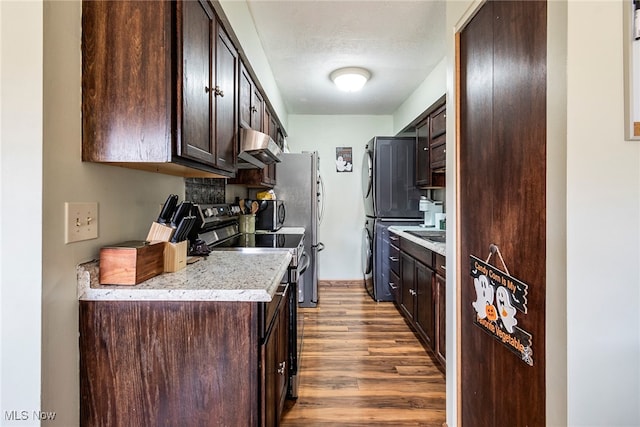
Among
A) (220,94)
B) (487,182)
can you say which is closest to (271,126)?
(220,94)

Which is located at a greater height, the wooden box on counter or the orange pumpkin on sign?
the wooden box on counter

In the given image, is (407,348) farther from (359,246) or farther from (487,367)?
(359,246)

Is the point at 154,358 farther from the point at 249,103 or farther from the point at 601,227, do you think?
the point at 249,103

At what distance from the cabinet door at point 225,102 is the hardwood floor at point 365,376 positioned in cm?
149

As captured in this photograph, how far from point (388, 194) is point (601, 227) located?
3.00 m

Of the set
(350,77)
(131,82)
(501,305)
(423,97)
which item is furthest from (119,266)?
(423,97)

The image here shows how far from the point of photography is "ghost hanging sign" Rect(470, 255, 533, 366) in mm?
1073

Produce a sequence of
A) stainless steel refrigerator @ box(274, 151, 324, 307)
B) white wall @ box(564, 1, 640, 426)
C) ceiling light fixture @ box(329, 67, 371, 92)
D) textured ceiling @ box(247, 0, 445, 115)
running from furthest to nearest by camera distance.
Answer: stainless steel refrigerator @ box(274, 151, 324, 307) → ceiling light fixture @ box(329, 67, 371, 92) → textured ceiling @ box(247, 0, 445, 115) → white wall @ box(564, 1, 640, 426)

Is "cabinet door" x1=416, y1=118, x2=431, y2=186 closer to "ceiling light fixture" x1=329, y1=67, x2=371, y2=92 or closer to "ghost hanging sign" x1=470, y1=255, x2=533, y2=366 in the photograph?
"ceiling light fixture" x1=329, y1=67, x2=371, y2=92

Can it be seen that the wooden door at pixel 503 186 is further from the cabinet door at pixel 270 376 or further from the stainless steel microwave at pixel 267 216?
the stainless steel microwave at pixel 267 216

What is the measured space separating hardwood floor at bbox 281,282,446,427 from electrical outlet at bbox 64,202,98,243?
4.63 feet

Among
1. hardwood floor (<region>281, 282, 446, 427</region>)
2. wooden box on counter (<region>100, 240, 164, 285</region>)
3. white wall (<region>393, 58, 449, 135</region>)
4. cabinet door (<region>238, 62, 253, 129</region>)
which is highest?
white wall (<region>393, 58, 449, 135</region>)

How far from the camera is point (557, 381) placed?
918 millimetres

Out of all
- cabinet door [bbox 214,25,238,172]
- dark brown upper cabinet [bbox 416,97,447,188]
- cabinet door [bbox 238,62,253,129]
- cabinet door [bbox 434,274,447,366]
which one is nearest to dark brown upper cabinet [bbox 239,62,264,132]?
cabinet door [bbox 238,62,253,129]
